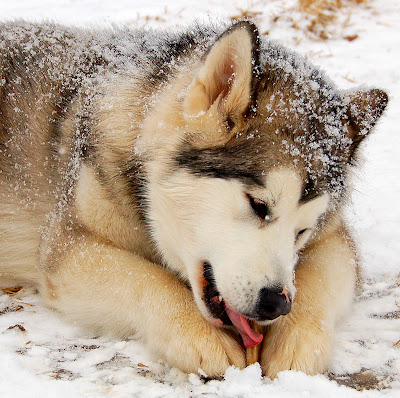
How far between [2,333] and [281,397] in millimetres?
1407

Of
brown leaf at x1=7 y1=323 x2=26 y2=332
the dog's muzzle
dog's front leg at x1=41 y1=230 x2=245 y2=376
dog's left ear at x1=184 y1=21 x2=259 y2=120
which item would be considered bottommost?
brown leaf at x1=7 y1=323 x2=26 y2=332

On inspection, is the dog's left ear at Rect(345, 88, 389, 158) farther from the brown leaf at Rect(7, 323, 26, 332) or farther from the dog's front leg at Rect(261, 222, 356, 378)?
the brown leaf at Rect(7, 323, 26, 332)

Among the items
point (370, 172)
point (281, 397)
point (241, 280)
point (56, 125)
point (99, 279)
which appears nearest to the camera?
point (281, 397)

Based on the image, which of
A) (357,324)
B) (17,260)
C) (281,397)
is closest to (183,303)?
(281,397)

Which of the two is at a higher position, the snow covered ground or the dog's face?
the dog's face

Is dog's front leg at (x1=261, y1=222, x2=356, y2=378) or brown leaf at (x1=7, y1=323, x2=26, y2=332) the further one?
brown leaf at (x1=7, y1=323, x2=26, y2=332)

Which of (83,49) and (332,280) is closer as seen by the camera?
(332,280)

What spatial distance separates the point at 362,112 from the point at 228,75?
93cm

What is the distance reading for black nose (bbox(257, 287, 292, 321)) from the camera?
7.80 ft

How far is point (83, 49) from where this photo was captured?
11.8ft

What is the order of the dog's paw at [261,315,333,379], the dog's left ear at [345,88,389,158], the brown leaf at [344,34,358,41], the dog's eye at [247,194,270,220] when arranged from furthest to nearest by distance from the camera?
the brown leaf at [344,34,358,41], the dog's left ear at [345,88,389,158], the dog's eye at [247,194,270,220], the dog's paw at [261,315,333,379]

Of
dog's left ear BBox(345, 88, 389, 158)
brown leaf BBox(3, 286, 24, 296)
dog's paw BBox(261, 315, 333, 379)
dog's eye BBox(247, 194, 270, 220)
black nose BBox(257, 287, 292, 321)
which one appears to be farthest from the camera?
brown leaf BBox(3, 286, 24, 296)

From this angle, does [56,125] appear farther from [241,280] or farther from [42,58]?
[241,280]

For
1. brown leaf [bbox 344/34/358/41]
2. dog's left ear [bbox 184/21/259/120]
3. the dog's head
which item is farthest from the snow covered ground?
brown leaf [bbox 344/34/358/41]
